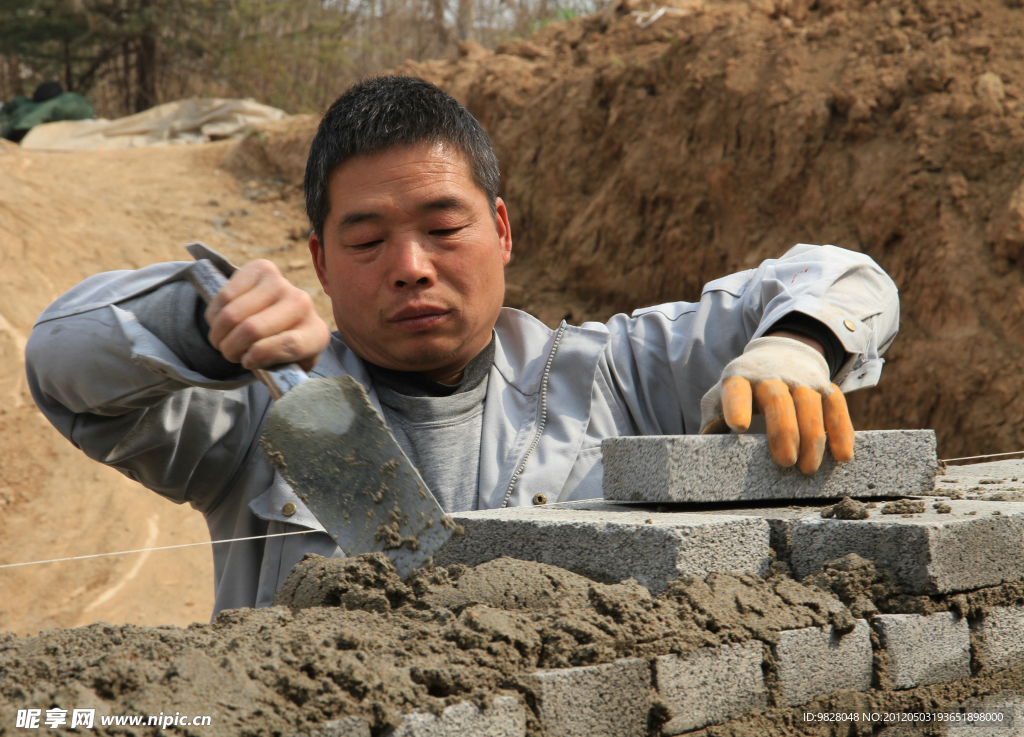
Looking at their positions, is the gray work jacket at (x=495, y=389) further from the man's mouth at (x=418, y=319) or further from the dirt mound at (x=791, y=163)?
the dirt mound at (x=791, y=163)

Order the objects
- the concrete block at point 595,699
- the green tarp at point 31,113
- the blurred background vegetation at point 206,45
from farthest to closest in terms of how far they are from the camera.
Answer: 1. the blurred background vegetation at point 206,45
2. the green tarp at point 31,113
3. the concrete block at point 595,699

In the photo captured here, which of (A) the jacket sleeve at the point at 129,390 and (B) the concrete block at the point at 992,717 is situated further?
(A) the jacket sleeve at the point at 129,390

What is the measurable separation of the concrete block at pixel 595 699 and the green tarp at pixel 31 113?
12.1 m

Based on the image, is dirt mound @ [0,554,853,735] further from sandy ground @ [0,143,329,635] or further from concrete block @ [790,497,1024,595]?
sandy ground @ [0,143,329,635]

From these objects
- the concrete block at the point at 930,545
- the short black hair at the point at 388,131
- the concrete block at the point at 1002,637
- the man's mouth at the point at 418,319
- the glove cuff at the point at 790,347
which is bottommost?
the concrete block at the point at 1002,637

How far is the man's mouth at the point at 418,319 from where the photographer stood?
2271mm

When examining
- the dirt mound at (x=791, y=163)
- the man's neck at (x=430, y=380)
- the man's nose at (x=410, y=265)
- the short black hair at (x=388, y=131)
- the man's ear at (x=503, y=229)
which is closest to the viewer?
the man's nose at (x=410, y=265)

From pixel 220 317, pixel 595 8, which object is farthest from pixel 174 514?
pixel 595 8

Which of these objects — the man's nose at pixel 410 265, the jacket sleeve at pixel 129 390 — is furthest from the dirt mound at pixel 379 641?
the man's nose at pixel 410 265

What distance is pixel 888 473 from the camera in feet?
6.30

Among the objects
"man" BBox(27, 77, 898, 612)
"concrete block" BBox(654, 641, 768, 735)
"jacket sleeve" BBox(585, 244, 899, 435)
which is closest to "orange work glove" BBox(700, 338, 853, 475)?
"man" BBox(27, 77, 898, 612)

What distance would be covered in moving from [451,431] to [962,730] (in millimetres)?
1414

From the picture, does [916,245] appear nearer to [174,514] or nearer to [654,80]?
[654,80]

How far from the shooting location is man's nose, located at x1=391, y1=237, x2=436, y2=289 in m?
2.21
